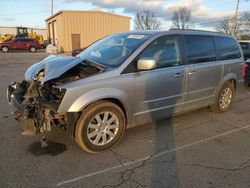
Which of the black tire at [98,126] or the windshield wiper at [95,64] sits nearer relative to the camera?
the black tire at [98,126]

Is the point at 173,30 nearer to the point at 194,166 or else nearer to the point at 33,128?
the point at 194,166

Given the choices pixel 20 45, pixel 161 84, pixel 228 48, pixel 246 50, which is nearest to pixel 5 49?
pixel 20 45

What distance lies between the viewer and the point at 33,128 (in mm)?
3697

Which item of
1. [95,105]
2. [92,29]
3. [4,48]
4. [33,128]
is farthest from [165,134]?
[4,48]

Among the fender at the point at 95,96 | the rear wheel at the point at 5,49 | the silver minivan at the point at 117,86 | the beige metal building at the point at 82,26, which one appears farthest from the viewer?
the rear wheel at the point at 5,49

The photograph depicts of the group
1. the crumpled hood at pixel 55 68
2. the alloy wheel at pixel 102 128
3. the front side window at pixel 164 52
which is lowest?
the alloy wheel at pixel 102 128

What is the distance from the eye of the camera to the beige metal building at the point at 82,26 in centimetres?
3120

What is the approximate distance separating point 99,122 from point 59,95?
703mm

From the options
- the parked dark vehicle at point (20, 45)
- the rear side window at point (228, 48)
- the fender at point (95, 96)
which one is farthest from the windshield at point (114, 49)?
the parked dark vehicle at point (20, 45)

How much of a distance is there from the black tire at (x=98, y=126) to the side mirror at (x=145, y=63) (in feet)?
2.37

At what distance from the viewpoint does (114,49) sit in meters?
4.50

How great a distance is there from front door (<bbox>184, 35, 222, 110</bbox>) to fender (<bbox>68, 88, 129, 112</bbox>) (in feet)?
5.16

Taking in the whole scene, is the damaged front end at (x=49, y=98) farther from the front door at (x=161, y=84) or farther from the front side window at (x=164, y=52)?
the front side window at (x=164, y=52)

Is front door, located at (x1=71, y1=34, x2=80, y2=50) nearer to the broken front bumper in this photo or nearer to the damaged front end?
the broken front bumper
